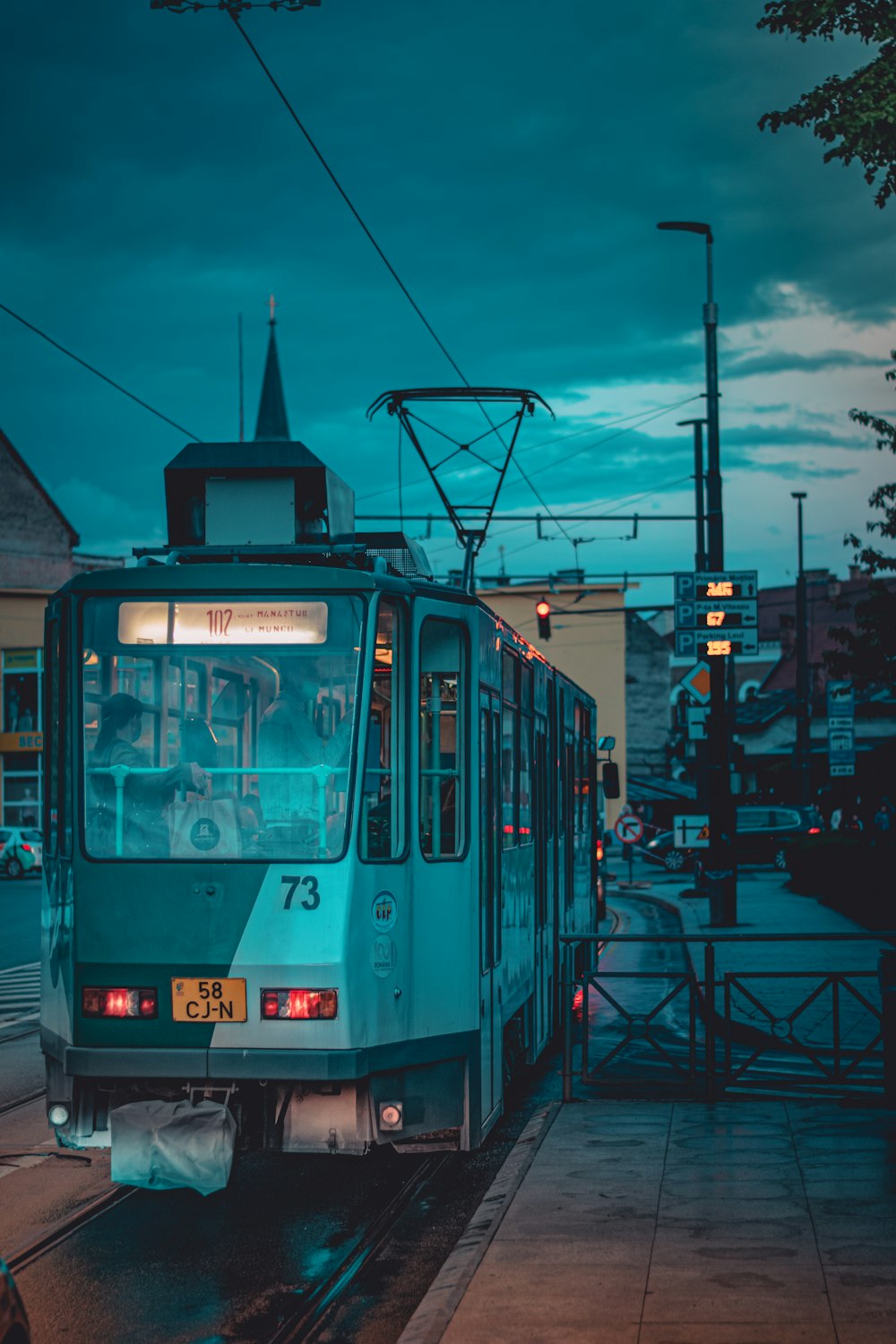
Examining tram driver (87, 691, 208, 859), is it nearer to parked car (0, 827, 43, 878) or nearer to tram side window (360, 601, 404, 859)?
tram side window (360, 601, 404, 859)

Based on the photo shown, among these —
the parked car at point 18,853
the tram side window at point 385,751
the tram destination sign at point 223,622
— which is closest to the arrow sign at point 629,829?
the parked car at point 18,853

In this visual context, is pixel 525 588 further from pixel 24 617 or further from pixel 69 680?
pixel 69 680

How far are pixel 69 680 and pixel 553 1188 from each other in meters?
3.38

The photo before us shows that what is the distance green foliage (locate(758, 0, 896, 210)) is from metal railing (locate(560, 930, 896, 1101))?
207 inches

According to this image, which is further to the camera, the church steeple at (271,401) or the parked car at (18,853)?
the church steeple at (271,401)

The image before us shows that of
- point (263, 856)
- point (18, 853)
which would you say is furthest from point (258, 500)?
point (18, 853)

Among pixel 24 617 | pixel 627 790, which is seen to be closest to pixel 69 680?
pixel 24 617

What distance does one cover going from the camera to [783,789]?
7362 cm

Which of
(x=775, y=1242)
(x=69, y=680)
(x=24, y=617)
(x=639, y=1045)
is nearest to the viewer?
(x=775, y=1242)

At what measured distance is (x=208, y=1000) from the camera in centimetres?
761

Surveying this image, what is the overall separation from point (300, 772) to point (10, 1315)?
373cm

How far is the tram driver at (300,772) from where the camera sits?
768cm

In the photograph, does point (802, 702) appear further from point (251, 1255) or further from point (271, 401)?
point (251, 1255)

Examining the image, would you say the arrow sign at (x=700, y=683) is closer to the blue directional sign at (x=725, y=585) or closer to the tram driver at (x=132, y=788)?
the blue directional sign at (x=725, y=585)
